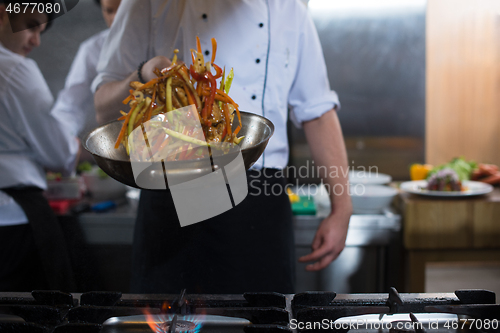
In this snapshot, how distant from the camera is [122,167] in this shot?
0.44m

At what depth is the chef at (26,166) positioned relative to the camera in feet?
3.09

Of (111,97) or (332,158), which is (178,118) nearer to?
(111,97)

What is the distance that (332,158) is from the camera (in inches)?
35.2

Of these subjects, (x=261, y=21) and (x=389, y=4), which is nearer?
(x=261, y=21)

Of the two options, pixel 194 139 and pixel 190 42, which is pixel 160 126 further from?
pixel 190 42

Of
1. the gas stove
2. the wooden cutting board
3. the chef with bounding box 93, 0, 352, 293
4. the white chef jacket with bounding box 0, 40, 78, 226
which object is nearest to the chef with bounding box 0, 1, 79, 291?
the white chef jacket with bounding box 0, 40, 78, 226

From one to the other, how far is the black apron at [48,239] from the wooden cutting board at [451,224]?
935 mm

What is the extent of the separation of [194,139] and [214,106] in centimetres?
7

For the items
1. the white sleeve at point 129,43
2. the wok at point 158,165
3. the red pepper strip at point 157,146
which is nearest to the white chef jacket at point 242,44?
the white sleeve at point 129,43

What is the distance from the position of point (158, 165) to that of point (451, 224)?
3.47ft

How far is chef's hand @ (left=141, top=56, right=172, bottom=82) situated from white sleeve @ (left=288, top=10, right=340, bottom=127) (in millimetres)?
328

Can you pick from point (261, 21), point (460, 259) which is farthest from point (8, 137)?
point (460, 259)

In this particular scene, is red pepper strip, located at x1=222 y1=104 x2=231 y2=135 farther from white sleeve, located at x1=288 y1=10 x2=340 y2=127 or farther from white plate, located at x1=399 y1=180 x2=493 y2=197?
white plate, located at x1=399 y1=180 x2=493 y2=197

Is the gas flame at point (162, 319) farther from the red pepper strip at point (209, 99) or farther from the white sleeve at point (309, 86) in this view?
the white sleeve at point (309, 86)
